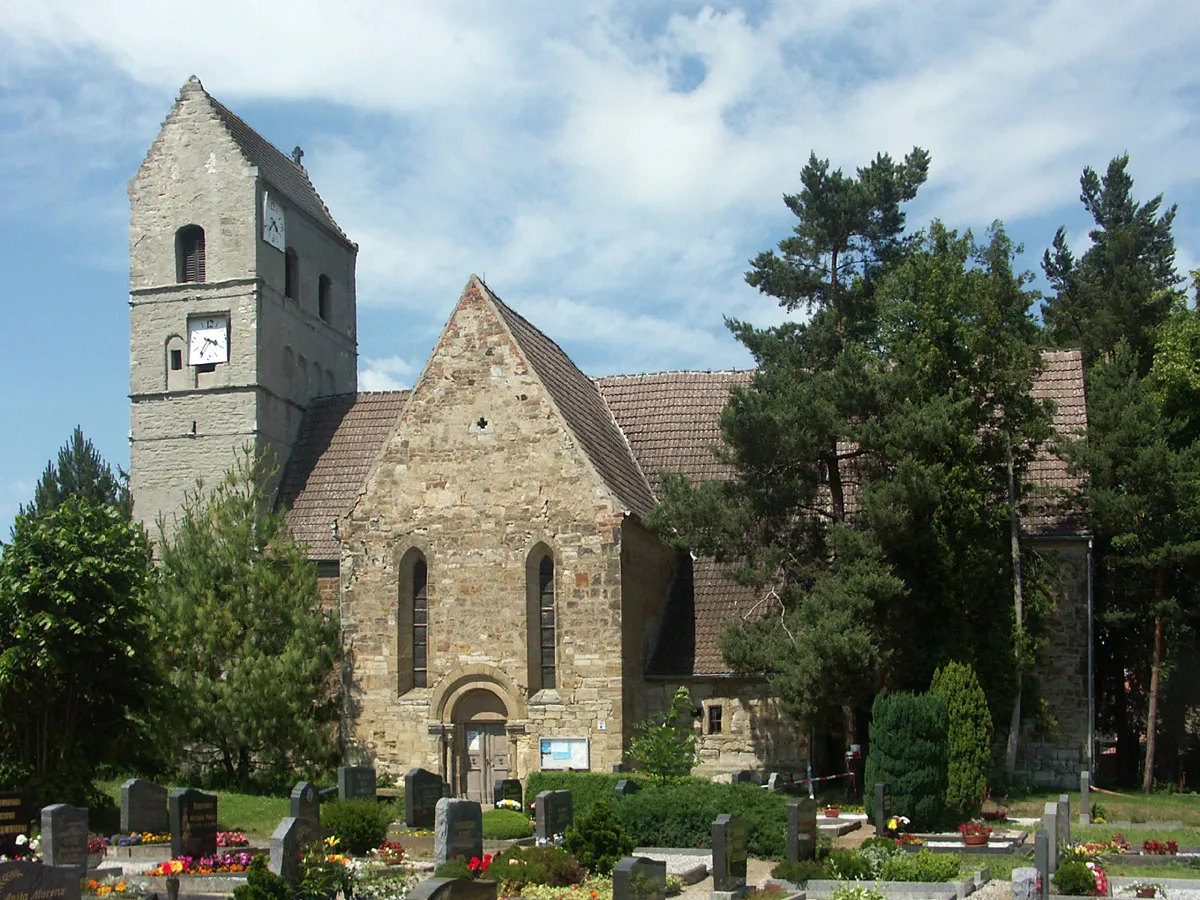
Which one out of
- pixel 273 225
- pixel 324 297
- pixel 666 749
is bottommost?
pixel 666 749

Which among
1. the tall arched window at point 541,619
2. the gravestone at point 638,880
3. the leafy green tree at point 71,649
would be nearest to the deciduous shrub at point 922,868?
the gravestone at point 638,880

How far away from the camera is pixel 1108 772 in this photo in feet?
125

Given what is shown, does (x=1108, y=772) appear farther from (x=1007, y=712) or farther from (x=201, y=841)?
(x=201, y=841)

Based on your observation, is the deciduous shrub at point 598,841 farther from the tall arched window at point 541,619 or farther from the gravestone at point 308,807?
the tall arched window at point 541,619

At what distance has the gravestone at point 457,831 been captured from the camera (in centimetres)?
1994

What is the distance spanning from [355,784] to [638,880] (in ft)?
37.1

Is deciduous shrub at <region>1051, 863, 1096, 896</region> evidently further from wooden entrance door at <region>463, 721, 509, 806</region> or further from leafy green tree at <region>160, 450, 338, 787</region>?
leafy green tree at <region>160, 450, 338, 787</region>

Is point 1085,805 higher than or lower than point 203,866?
lower

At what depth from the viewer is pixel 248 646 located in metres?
32.5

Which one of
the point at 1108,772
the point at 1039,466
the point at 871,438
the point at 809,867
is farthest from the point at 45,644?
the point at 1108,772

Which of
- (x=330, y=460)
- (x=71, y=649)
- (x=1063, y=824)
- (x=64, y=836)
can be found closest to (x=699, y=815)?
(x=1063, y=824)

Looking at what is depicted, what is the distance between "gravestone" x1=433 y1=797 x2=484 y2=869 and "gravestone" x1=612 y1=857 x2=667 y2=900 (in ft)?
10.5

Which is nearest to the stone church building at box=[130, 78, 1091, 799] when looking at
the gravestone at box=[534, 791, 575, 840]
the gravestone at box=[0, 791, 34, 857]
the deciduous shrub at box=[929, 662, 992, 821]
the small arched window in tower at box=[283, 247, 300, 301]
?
the deciduous shrub at box=[929, 662, 992, 821]

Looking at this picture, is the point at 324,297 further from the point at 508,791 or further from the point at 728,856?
the point at 728,856
